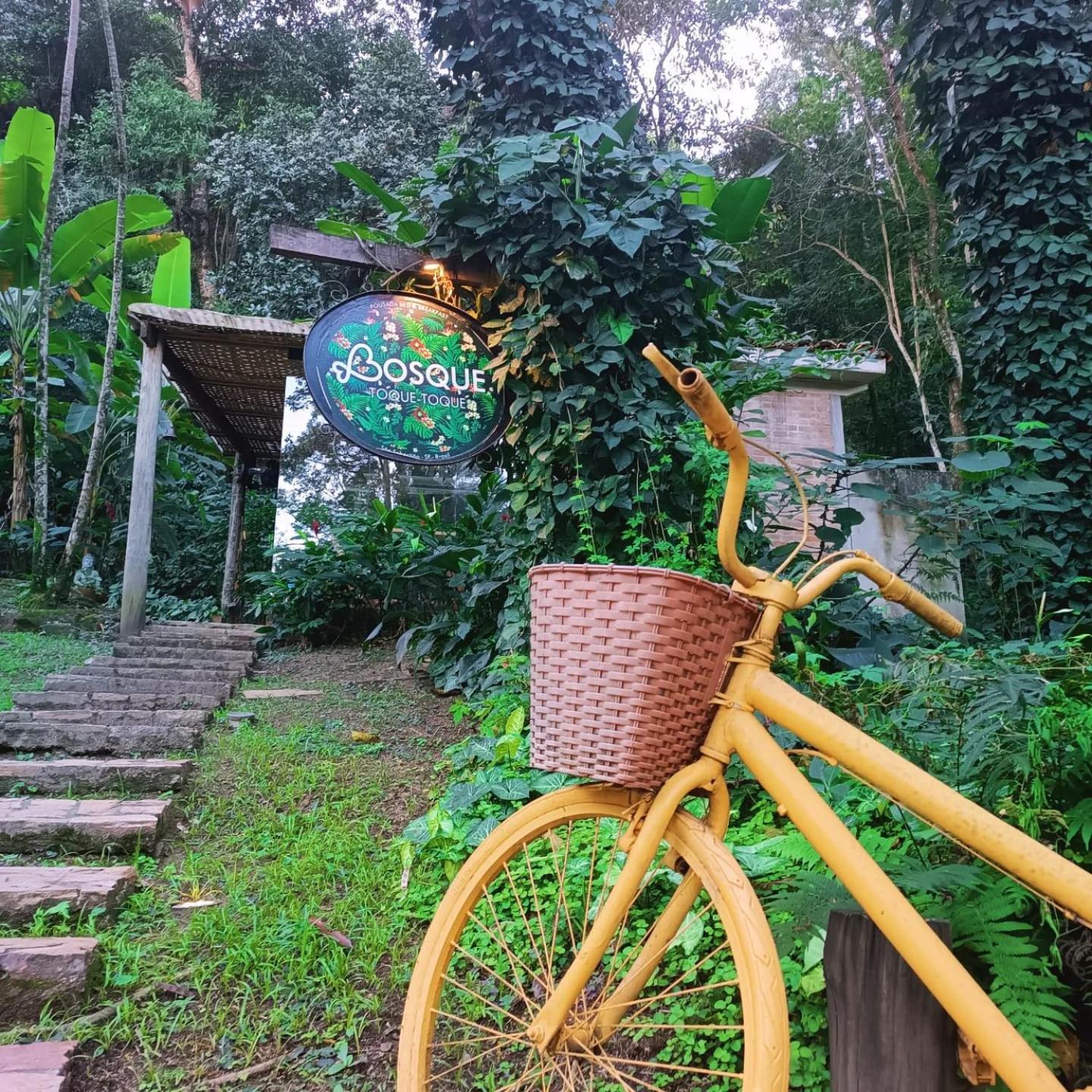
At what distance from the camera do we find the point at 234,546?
344 inches

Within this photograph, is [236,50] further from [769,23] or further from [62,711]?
[62,711]

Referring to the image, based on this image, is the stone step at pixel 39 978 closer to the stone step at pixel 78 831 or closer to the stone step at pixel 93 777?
the stone step at pixel 78 831

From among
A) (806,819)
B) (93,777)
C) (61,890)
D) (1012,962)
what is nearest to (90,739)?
(93,777)

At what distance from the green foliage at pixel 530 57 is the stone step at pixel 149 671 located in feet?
12.5

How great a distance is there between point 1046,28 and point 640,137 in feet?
7.89

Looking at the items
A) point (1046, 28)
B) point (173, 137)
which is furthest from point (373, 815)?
point (173, 137)

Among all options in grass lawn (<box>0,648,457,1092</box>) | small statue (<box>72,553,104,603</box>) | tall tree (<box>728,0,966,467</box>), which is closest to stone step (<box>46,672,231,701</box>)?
grass lawn (<box>0,648,457,1092</box>)

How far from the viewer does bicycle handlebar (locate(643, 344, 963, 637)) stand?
1.12 metres

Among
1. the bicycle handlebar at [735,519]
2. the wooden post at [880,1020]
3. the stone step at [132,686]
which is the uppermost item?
the bicycle handlebar at [735,519]

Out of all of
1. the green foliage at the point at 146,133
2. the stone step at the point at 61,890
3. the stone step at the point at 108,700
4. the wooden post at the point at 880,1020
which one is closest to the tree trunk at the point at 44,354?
the stone step at the point at 108,700

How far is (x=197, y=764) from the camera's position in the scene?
339 centimetres

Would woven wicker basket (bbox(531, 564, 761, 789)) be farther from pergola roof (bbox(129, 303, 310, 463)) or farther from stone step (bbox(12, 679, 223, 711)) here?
pergola roof (bbox(129, 303, 310, 463))

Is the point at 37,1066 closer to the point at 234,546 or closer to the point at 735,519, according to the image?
the point at 735,519

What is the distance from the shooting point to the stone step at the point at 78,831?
2648mm
